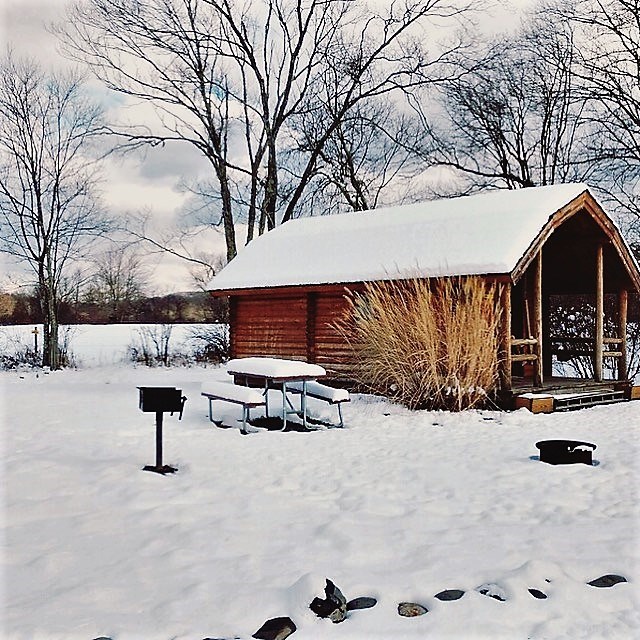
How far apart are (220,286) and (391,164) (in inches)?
531

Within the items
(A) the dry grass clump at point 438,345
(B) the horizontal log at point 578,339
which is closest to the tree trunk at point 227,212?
(B) the horizontal log at point 578,339

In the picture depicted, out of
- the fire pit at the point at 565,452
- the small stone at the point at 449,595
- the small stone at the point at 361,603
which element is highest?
the fire pit at the point at 565,452

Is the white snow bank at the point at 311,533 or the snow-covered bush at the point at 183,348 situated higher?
the snow-covered bush at the point at 183,348

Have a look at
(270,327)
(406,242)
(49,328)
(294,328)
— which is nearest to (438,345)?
(406,242)

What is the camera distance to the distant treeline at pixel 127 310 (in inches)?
973

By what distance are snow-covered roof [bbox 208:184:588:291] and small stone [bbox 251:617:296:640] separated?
7581mm

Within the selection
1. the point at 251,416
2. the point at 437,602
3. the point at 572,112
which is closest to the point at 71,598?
the point at 437,602

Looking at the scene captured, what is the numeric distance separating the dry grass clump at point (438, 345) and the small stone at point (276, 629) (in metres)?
7.09

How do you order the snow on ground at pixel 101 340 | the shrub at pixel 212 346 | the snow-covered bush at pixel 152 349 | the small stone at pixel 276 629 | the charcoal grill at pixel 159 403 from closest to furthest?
the small stone at pixel 276 629, the charcoal grill at pixel 159 403, the snow-covered bush at pixel 152 349, the snow on ground at pixel 101 340, the shrub at pixel 212 346

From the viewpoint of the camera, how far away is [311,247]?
14398 millimetres

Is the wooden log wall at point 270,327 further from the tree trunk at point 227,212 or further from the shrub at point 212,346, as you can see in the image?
the tree trunk at point 227,212

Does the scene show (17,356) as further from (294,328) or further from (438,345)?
(438,345)

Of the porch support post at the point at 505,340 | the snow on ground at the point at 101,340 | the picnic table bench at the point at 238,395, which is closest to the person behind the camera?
the picnic table bench at the point at 238,395

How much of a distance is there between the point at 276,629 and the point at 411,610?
2.20 feet
